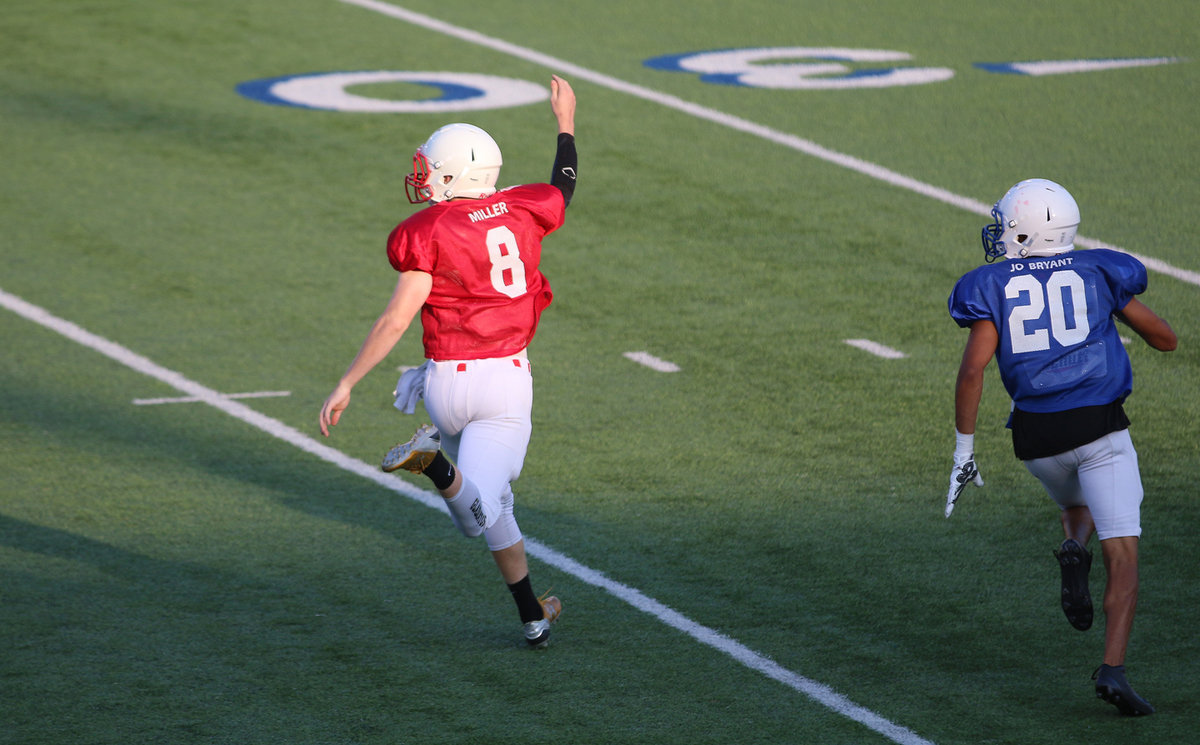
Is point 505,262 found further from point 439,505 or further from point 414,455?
point 439,505

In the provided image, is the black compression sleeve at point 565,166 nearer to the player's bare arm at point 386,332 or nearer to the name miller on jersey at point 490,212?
the name miller on jersey at point 490,212

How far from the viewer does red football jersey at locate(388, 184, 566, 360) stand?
541 cm

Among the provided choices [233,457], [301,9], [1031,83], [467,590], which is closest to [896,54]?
[1031,83]

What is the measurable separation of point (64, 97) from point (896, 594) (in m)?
10.8

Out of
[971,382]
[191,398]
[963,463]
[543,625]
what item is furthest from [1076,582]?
[191,398]

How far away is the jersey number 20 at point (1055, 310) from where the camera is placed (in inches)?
204

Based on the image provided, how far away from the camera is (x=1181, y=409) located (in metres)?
8.27

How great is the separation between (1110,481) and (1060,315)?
54 centimetres

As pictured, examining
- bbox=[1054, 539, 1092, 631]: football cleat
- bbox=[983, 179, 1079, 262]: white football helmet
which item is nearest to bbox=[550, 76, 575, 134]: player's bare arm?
bbox=[983, 179, 1079, 262]: white football helmet

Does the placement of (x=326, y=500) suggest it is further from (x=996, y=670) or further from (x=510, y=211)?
(x=996, y=670)

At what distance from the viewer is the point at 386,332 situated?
5.33 metres

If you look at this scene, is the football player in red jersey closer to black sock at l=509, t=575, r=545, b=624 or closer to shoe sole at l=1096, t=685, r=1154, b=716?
black sock at l=509, t=575, r=545, b=624

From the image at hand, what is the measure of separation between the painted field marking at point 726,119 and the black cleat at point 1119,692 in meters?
4.93

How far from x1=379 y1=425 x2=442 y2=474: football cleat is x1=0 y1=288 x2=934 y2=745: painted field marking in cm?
133
